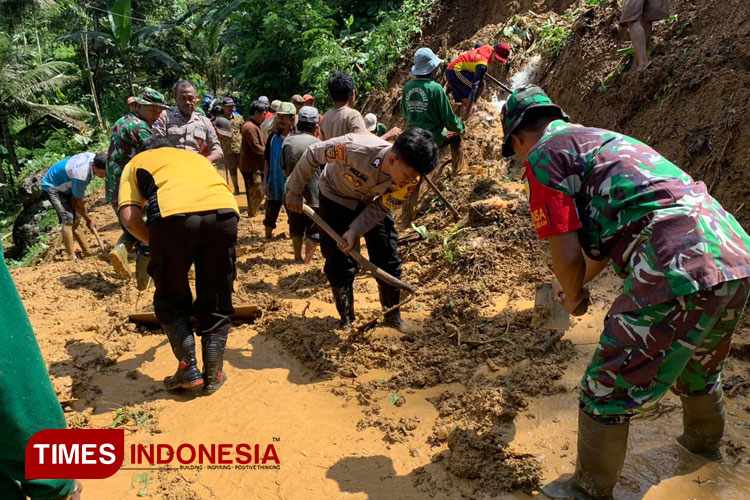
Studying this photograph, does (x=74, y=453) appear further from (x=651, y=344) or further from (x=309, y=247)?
(x=309, y=247)

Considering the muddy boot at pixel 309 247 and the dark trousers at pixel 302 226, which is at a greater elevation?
the dark trousers at pixel 302 226

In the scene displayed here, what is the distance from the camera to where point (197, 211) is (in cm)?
315

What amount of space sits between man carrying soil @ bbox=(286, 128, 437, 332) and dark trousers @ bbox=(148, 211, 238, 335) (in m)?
0.81

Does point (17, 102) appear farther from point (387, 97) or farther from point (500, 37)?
point (500, 37)

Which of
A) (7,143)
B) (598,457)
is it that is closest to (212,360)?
(598,457)

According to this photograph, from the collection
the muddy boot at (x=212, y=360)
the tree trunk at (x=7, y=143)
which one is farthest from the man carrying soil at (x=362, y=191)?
the tree trunk at (x=7, y=143)

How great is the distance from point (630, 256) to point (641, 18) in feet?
15.1

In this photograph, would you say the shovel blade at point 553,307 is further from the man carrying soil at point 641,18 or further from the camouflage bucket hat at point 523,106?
the man carrying soil at point 641,18

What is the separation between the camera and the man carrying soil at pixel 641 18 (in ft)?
17.4

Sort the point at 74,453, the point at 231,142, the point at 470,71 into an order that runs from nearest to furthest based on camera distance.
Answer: the point at 74,453 < the point at 470,71 < the point at 231,142

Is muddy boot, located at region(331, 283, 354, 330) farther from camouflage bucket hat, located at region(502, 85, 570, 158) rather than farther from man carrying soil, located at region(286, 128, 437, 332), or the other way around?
camouflage bucket hat, located at region(502, 85, 570, 158)

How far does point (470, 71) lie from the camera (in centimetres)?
629

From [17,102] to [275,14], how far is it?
11.4m

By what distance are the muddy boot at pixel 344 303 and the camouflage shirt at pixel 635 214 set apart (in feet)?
7.68
